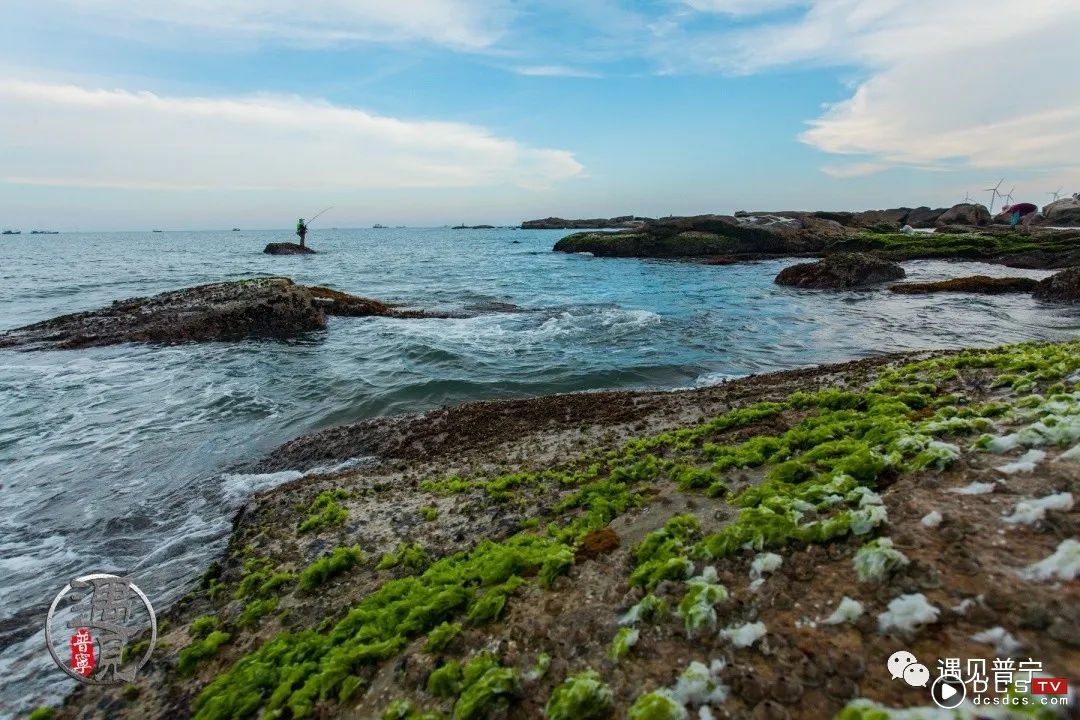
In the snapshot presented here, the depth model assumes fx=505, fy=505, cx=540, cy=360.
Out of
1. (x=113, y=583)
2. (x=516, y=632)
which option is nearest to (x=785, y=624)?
(x=516, y=632)

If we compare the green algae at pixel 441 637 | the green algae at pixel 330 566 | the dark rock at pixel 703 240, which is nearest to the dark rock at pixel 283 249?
the dark rock at pixel 703 240

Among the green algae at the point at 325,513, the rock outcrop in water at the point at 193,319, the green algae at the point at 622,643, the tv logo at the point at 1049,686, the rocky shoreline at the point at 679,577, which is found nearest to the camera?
the tv logo at the point at 1049,686

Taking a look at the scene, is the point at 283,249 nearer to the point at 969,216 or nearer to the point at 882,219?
the point at 882,219

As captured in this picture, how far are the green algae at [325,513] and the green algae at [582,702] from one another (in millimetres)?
4414

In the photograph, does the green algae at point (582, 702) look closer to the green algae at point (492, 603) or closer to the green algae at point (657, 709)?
the green algae at point (657, 709)

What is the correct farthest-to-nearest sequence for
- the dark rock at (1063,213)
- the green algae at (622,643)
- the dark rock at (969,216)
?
1. the dark rock at (969,216)
2. the dark rock at (1063,213)
3. the green algae at (622,643)

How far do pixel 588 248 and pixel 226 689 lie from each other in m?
69.2

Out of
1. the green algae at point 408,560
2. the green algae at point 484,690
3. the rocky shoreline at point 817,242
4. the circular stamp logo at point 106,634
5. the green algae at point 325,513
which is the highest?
the rocky shoreline at point 817,242

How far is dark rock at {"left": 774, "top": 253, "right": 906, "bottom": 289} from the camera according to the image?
29.9m

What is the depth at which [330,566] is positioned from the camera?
548 cm

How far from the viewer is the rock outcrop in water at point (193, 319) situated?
18094mm

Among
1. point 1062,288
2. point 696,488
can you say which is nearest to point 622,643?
point 696,488

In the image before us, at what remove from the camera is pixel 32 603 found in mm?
5902

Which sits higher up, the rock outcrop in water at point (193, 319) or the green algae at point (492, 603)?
the rock outcrop in water at point (193, 319)
